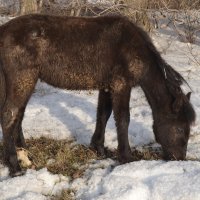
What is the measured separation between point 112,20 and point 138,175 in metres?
2.09

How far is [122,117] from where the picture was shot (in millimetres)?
5727

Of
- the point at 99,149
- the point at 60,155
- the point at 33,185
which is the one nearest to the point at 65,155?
the point at 60,155

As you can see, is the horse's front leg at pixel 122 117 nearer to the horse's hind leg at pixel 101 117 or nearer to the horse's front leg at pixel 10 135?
the horse's hind leg at pixel 101 117

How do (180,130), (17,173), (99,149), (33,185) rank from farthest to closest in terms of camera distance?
(99,149) < (180,130) < (17,173) < (33,185)

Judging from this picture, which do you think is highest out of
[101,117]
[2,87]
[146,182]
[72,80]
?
[72,80]

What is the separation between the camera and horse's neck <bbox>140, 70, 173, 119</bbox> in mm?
5809

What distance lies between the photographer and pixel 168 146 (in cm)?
584

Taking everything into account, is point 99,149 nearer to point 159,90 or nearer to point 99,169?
point 99,169

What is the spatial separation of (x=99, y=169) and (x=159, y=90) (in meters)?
1.33

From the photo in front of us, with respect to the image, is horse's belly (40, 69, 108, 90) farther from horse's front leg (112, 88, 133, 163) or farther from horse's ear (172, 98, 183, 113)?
horse's ear (172, 98, 183, 113)

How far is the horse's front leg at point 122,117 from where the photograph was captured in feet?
18.7

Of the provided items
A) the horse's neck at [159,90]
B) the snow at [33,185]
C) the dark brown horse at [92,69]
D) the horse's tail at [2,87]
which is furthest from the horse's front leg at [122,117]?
the horse's tail at [2,87]

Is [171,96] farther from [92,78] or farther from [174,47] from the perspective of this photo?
[174,47]

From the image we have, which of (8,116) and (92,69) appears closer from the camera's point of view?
(8,116)
